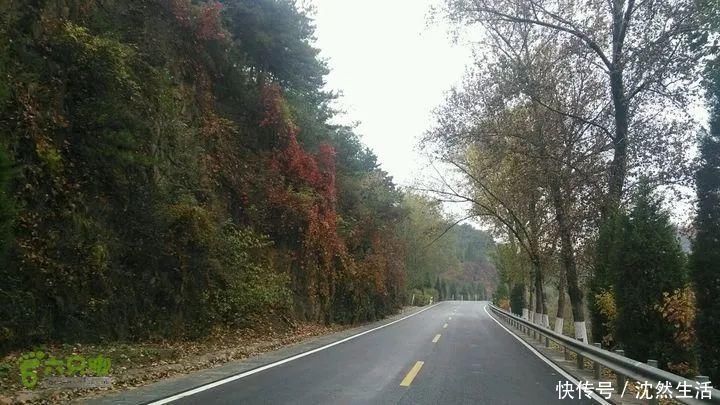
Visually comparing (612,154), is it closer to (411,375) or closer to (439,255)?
(411,375)

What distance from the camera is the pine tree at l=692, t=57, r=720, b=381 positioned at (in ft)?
32.0

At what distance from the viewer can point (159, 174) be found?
616 inches

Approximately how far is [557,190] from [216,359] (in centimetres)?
1158

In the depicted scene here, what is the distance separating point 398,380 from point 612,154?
37.4 ft

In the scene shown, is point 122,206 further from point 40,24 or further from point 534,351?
point 534,351

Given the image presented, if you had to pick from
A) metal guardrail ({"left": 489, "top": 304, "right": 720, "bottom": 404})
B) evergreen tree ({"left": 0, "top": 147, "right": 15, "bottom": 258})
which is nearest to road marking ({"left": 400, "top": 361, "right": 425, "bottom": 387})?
metal guardrail ({"left": 489, "top": 304, "right": 720, "bottom": 404})

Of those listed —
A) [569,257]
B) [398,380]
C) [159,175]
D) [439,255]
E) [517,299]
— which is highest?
[439,255]

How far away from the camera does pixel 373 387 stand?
9586mm

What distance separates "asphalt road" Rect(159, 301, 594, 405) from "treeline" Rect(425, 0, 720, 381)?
266 cm

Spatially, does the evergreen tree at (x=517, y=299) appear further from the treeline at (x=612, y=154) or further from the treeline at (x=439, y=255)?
the treeline at (x=612, y=154)

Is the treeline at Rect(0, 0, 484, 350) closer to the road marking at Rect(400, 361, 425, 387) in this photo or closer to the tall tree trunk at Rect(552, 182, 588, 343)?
the road marking at Rect(400, 361, 425, 387)

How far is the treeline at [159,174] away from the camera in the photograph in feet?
36.7

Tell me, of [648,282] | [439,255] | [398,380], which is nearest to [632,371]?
[398,380]

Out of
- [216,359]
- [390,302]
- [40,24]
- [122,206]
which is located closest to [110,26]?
[40,24]
